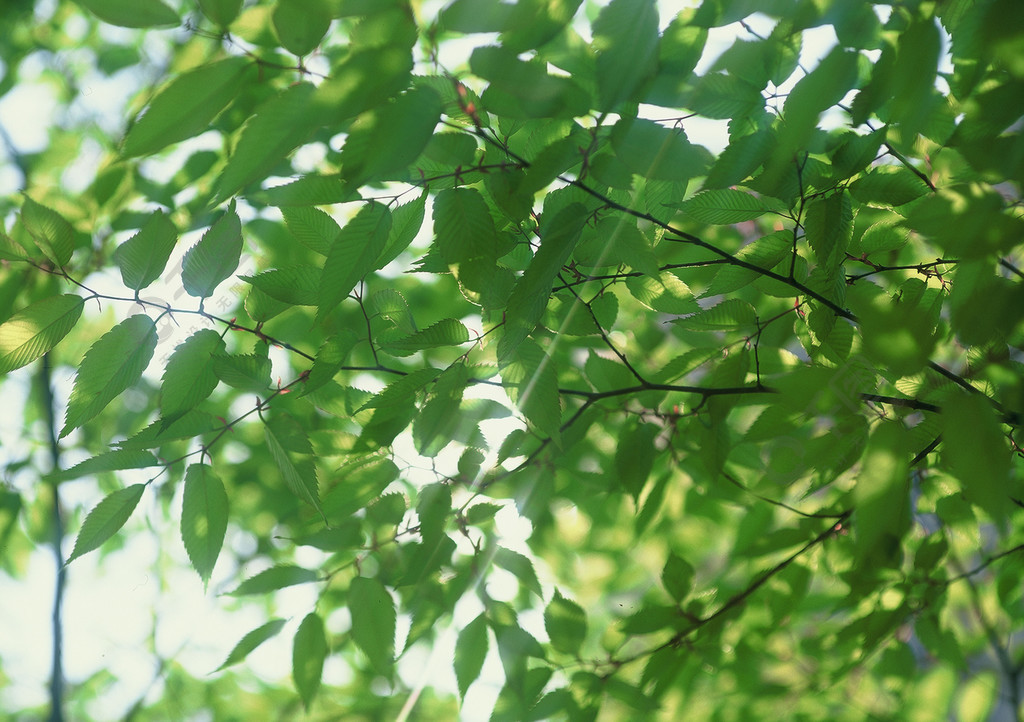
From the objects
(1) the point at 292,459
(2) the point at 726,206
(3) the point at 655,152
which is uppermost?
(3) the point at 655,152

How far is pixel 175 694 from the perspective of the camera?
1692 millimetres

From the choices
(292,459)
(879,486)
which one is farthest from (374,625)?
(879,486)

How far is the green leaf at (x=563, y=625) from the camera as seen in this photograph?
875mm

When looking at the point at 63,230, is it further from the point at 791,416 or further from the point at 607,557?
the point at 607,557

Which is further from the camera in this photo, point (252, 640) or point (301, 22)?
point (252, 640)

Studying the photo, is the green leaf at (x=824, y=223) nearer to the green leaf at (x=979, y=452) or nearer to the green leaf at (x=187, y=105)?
the green leaf at (x=979, y=452)

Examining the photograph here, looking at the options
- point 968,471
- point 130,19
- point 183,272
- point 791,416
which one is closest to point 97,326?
point 183,272

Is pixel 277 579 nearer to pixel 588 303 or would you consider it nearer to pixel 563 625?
pixel 563 625

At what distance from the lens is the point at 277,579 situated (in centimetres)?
84

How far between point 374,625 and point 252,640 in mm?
199

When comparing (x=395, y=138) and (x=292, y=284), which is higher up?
(x=395, y=138)

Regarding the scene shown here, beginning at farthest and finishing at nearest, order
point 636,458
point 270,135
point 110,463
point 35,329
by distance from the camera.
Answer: point 636,458 → point 110,463 → point 35,329 → point 270,135

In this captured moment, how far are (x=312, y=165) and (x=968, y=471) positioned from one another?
125 centimetres

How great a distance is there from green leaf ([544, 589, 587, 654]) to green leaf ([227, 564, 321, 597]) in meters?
0.31
